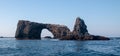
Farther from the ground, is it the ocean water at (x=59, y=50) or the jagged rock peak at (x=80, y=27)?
the jagged rock peak at (x=80, y=27)

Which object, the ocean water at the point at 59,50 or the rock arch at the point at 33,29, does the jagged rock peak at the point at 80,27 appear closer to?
the rock arch at the point at 33,29

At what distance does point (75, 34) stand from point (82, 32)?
597cm

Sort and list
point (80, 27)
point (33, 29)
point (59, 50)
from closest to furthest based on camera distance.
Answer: point (59, 50) < point (80, 27) < point (33, 29)

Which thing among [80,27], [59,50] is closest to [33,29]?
[80,27]

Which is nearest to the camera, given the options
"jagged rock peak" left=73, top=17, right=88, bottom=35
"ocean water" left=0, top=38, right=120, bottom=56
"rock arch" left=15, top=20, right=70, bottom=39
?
"ocean water" left=0, top=38, right=120, bottom=56

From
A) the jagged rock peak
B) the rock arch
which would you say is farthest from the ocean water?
the rock arch

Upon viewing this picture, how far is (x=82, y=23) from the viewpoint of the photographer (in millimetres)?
128500

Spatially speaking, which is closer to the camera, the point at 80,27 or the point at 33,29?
the point at 80,27

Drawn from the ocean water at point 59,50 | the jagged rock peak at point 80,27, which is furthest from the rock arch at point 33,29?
the ocean water at point 59,50

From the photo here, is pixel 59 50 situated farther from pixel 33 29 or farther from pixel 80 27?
pixel 33 29

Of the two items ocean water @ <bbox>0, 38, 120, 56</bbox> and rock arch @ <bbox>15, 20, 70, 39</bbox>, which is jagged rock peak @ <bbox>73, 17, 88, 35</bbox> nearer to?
rock arch @ <bbox>15, 20, 70, 39</bbox>

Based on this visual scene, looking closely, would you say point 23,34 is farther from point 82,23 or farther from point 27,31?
point 82,23

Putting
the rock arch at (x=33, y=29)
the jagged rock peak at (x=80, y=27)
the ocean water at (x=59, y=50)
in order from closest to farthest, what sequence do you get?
the ocean water at (x=59, y=50)
the jagged rock peak at (x=80, y=27)
the rock arch at (x=33, y=29)

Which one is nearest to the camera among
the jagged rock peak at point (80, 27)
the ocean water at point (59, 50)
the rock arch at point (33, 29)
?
the ocean water at point (59, 50)
